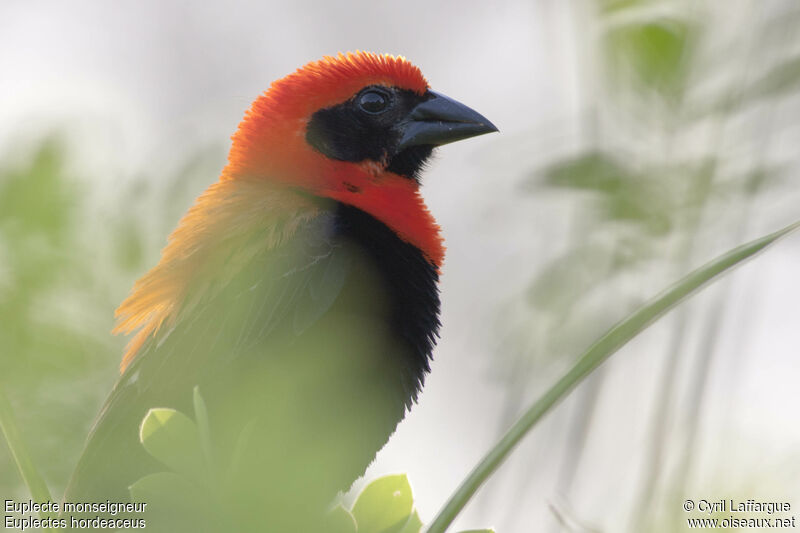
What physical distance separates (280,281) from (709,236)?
1320mm

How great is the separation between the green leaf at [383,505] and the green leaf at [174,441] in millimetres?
372

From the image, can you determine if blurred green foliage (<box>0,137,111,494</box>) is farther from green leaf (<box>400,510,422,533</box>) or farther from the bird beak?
the bird beak

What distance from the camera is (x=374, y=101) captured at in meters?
2.59

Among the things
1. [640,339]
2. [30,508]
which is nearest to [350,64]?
[640,339]

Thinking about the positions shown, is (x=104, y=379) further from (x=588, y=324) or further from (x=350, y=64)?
(x=350, y=64)

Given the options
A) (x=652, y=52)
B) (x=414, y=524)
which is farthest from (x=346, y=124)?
(x=652, y=52)

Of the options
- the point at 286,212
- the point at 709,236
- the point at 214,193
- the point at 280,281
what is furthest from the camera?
the point at 214,193

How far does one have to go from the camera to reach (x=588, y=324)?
93 centimetres

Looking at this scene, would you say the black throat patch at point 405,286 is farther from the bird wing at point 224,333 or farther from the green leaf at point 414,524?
the green leaf at point 414,524

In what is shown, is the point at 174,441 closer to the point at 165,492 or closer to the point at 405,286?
the point at 165,492

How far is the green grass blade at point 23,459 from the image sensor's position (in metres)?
0.93

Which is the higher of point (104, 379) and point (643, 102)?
point (643, 102)

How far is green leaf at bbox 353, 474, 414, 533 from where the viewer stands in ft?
4.21

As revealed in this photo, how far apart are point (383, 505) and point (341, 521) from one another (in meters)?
0.09
